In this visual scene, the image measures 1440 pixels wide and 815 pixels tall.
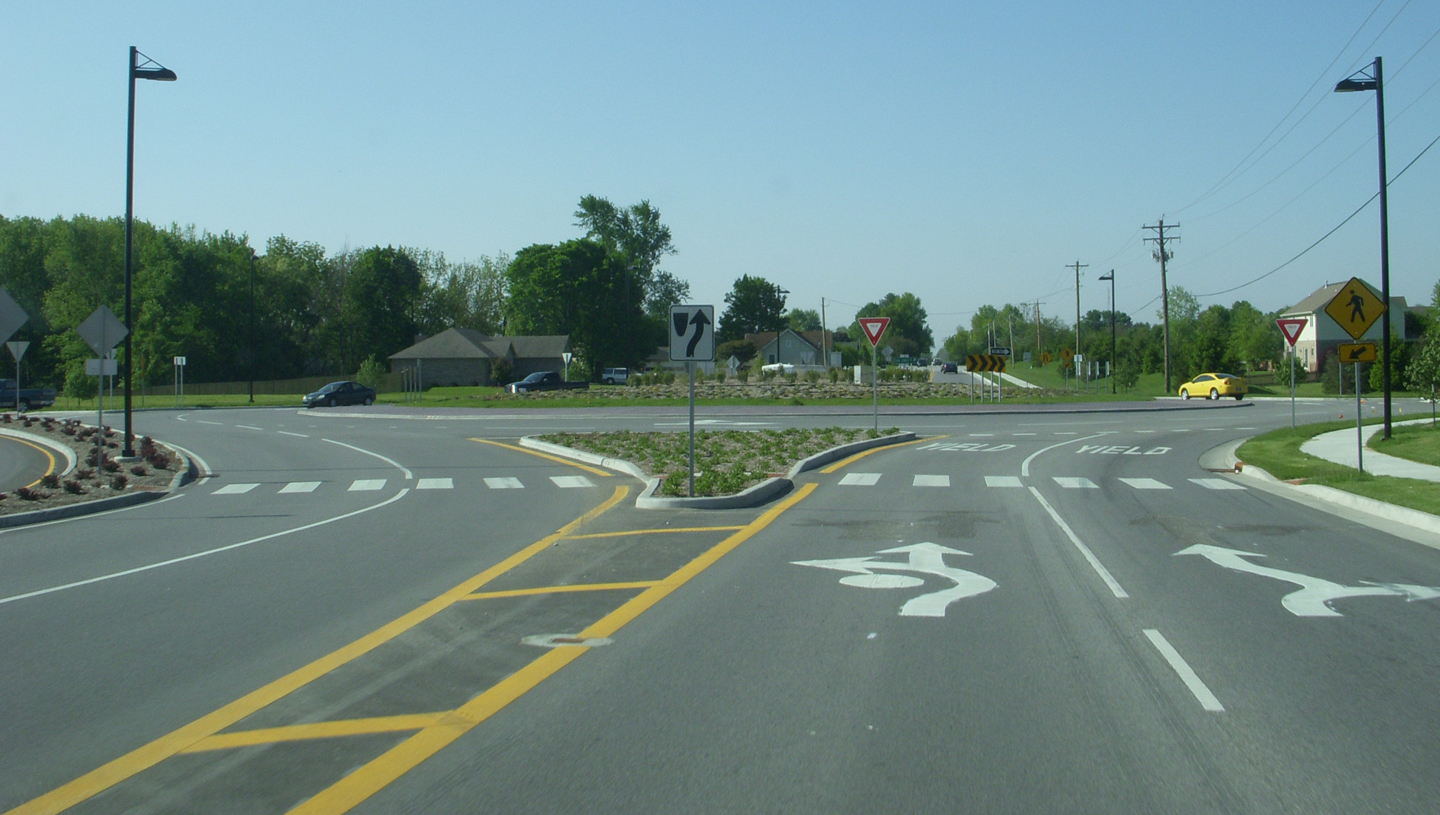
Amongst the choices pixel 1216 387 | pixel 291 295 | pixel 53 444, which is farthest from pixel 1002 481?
pixel 291 295

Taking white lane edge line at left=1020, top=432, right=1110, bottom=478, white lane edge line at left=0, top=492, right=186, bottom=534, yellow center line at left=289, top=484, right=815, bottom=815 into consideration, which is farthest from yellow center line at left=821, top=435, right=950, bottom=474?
yellow center line at left=289, top=484, right=815, bottom=815

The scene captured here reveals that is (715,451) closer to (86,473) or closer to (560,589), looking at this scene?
(86,473)

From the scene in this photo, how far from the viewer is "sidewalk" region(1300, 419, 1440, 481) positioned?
1911 cm

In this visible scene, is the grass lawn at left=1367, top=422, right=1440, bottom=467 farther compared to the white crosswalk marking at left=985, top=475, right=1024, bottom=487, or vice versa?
the grass lawn at left=1367, top=422, right=1440, bottom=467

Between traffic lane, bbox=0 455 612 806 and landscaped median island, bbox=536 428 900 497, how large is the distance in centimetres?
397

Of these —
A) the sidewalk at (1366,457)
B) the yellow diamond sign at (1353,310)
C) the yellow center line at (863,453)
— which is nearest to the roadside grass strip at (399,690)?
the yellow center line at (863,453)

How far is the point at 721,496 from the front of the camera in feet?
48.3

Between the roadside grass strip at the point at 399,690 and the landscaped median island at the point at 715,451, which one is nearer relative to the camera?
the roadside grass strip at the point at 399,690

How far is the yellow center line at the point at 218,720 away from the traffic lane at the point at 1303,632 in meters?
5.00

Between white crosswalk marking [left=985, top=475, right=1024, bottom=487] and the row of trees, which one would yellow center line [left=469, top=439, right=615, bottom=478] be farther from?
the row of trees

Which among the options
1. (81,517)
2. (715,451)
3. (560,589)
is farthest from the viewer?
(715,451)

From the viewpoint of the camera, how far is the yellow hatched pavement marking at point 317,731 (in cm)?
518

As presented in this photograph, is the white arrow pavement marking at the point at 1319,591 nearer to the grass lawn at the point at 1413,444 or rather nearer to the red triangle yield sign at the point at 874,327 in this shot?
the grass lawn at the point at 1413,444

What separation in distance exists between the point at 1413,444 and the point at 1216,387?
3541 centimetres
